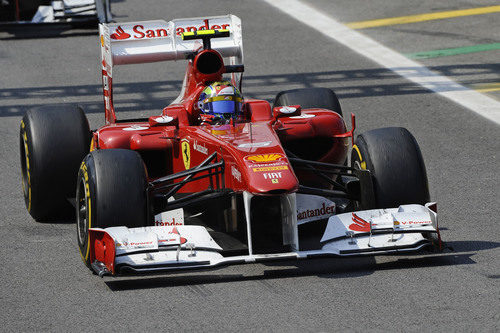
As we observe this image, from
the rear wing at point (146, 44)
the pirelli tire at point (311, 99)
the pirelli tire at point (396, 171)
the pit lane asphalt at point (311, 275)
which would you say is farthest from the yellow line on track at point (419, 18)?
the pirelli tire at point (396, 171)

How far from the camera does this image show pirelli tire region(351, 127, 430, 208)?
852 cm

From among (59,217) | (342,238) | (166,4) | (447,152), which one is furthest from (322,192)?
(166,4)

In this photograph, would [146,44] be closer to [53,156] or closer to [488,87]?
[53,156]

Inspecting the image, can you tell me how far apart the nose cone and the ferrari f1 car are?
1cm

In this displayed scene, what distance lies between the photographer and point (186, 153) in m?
9.16

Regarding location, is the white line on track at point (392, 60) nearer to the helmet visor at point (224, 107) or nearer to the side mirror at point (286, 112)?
the side mirror at point (286, 112)

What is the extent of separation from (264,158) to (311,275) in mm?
928

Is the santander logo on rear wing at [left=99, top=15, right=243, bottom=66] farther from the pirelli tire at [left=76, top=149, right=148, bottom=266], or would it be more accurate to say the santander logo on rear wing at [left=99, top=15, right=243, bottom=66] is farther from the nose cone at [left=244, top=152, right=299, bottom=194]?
the nose cone at [left=244, top=152, right=299, bottom=194]

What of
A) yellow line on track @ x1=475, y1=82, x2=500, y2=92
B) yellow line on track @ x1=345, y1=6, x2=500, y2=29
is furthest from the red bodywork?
yellow line on track @ x1=345, y1=6, x2=500, y2=29

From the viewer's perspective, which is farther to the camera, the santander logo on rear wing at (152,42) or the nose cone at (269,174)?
the santander logo on rear wing at (152,42)

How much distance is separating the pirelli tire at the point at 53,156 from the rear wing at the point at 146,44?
89cm

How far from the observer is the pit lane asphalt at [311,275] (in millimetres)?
7227

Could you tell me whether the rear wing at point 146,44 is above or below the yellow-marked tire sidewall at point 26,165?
above

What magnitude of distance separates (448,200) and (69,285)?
3.89 m
